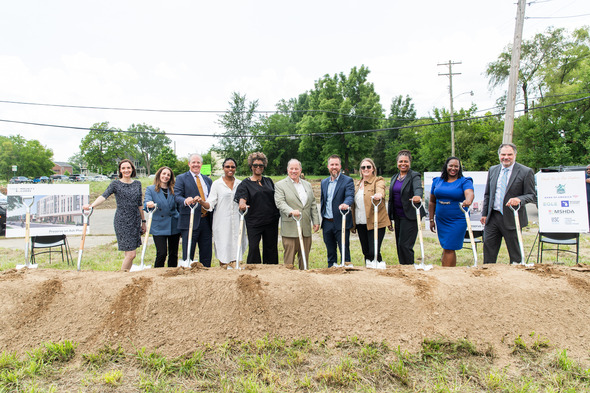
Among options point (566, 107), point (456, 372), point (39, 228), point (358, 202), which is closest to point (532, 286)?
point (456, 372)

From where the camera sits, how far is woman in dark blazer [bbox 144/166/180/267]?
4359mm

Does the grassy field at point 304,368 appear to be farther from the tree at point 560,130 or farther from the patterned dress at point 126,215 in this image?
the tree at point 560,130

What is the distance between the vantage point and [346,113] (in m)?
31.1

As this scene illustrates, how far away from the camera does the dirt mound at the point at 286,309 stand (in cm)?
274

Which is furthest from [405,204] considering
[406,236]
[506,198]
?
[506,198]

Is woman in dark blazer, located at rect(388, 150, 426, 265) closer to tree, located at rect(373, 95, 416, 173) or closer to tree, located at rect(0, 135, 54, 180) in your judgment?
tree, located at rect(373, 95, 416, 173)

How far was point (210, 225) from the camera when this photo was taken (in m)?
4.57

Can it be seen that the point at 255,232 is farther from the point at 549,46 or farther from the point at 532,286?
the point at 549,46

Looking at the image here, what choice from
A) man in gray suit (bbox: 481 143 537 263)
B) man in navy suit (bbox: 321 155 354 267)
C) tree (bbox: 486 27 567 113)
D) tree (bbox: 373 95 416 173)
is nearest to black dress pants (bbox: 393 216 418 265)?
man in navy suit (bbox: 321 155 354 267)

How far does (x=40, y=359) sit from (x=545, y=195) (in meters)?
6.46

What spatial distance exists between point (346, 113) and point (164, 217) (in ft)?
94.3

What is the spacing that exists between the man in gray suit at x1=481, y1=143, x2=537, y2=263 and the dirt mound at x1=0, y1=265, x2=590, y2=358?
0.79 meters

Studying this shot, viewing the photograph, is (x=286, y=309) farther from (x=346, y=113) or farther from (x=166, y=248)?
(x=346, y=113)

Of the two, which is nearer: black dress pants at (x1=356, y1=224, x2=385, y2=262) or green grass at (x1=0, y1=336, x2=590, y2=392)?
green grass at (x1=0, y1=336, x2=590, y2=392)
